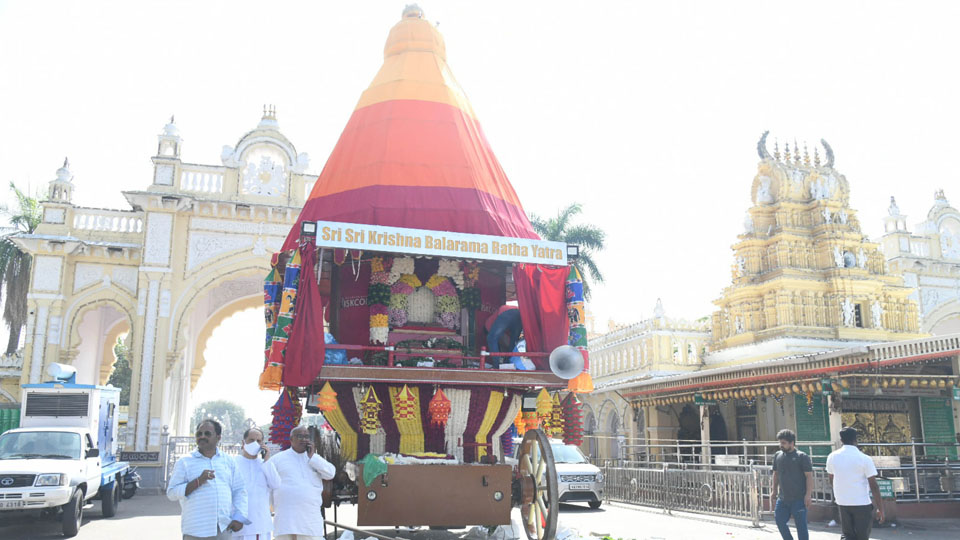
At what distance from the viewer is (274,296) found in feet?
32.9

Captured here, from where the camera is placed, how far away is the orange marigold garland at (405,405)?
8.82m

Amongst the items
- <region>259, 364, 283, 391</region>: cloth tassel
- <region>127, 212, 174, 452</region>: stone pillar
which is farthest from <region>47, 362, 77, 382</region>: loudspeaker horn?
<region>259, 364, 283, 391</region>: cloth tassel

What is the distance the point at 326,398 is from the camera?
8.49 m

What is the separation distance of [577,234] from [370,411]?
20325mm

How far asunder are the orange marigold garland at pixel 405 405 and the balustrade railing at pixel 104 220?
56.9ft

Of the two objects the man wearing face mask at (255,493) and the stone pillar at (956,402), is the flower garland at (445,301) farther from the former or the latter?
the stone pillar at (956,402)

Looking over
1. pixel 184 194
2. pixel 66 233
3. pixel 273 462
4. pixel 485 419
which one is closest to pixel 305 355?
pixel 273 462

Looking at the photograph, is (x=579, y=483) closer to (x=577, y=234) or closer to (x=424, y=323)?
(x=424, y=323)

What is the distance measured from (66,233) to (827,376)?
20.4 metres

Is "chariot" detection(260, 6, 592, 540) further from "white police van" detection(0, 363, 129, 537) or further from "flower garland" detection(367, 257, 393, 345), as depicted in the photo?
"white police van" detection(0, 363, 129, 537)

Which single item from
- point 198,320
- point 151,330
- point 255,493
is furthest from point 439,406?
point 198,320

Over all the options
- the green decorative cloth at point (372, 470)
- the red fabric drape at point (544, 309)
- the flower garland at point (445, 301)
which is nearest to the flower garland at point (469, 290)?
the flower garland at point (445, 301)

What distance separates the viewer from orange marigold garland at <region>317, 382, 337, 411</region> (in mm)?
8469

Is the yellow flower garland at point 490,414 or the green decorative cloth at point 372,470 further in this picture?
the yellow flower garland at point 490,414
